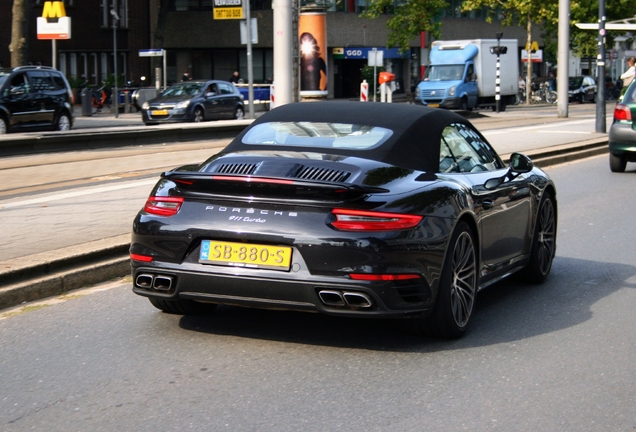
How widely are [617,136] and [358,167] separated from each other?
460 inches

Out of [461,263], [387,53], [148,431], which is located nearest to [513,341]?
[461,263]

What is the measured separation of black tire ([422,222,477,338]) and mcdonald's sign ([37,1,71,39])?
23.8 meters

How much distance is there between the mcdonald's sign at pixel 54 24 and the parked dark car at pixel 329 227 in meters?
23.4

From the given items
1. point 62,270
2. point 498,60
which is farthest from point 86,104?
point 62,270

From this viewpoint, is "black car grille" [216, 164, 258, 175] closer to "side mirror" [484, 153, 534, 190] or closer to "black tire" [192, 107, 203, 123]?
"side mirror" [484, 153, 534, 190]

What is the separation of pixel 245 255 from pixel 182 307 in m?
0.97

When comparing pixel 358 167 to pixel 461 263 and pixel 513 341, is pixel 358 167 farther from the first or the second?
pixel 513 341

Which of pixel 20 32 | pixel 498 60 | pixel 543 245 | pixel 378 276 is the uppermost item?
pixel 20 32

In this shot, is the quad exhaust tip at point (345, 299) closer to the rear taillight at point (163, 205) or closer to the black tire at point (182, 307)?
the rear taillight at point (163, 205)

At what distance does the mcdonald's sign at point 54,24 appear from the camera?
93.6 feet

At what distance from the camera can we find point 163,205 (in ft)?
18.8

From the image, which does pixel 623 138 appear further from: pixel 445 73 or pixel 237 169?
pixel 445 73

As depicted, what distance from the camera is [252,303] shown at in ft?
17.9

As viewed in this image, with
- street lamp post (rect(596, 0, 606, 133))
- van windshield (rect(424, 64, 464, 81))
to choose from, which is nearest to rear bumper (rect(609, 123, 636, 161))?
street lamp post (rect(596, 0, 606, 133))
